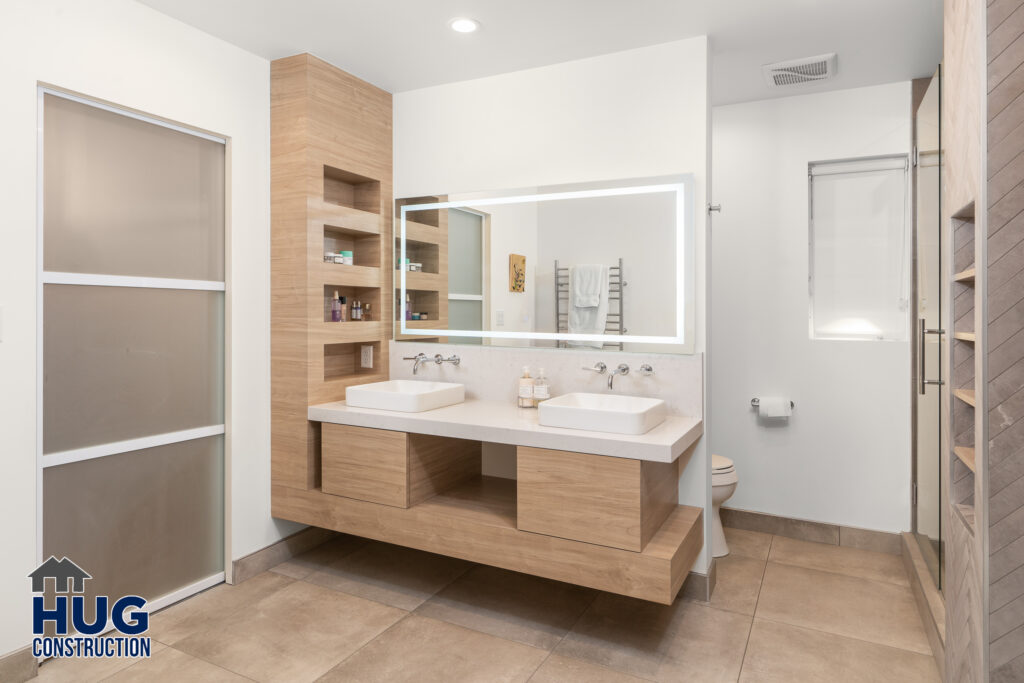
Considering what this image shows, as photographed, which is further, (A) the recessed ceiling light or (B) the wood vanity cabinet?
(B) the wood vanity cabinet

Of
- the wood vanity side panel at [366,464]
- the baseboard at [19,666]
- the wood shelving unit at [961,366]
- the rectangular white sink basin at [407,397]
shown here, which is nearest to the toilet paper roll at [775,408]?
the wood shelving unit at [961,366]

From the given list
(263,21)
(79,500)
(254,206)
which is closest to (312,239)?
(254,206)

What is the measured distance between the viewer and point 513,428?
2.32m

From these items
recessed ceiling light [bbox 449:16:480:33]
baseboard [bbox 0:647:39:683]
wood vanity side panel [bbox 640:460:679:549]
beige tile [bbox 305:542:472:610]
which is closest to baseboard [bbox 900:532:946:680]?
wood vanity side panel [bbox 640:460:679:549]

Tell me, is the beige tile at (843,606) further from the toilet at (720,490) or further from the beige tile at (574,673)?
the beige tile at (574,673)

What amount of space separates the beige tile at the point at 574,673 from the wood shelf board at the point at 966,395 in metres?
1.34

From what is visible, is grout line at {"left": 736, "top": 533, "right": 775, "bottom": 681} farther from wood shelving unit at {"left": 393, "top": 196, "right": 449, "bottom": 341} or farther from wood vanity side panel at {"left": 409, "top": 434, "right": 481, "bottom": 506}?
wood shelving unit at {"left": 393, "top": 196, "right": 449, "bottom": 341}

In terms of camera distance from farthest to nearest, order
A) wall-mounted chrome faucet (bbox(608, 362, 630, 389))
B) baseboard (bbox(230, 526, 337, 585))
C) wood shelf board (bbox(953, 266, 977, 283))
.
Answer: baseboard (bbox(230, 526, 337, 585)), wall-mounted chrome faucet (bbox(608, 362, 630, 389)), wood shelf board (bbox(953, 266, 977, 283))

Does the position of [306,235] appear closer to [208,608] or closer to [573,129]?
[573,129]

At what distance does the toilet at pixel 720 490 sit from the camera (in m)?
2.94

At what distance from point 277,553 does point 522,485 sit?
148 cm

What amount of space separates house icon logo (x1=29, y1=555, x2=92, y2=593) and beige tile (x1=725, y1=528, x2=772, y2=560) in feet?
9.42

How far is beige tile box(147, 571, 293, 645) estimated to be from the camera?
7.70 feet

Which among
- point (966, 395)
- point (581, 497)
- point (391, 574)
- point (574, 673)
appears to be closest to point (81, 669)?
point (391, 574)
